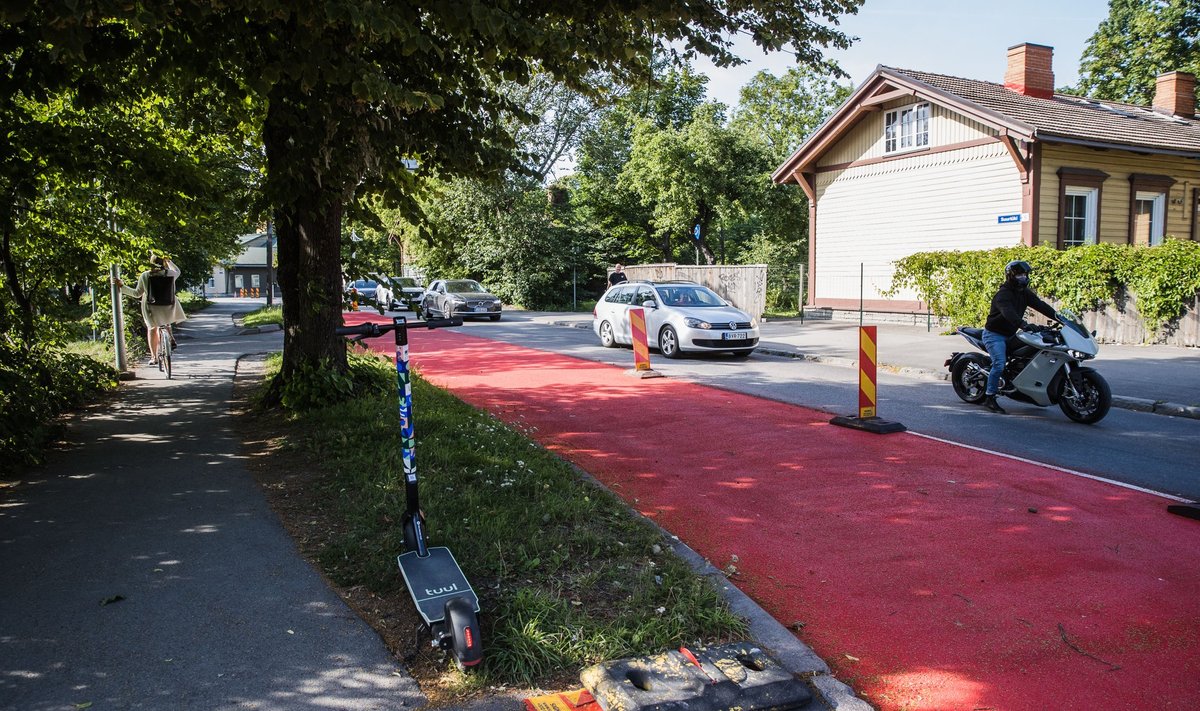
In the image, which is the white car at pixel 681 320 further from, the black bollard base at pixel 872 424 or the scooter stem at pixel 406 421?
the scooter stem at pixel 406 421

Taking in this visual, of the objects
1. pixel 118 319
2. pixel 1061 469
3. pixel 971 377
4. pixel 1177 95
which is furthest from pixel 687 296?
pixel 1177 95

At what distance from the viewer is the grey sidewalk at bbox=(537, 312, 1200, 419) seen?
10.5 metres

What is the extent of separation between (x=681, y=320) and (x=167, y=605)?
12.4 meters

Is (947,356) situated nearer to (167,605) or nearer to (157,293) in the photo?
(157,293)

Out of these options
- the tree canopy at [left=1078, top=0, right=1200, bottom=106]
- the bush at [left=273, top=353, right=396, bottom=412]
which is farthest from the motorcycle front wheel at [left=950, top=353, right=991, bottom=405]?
the tree canopy at [left=1078, top=0, right=1200, bottom=106]

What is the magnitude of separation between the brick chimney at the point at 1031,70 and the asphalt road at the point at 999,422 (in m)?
15.5

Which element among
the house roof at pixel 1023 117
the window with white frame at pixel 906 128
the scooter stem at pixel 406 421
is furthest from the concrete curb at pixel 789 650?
the window with white frame at pixel 906 128

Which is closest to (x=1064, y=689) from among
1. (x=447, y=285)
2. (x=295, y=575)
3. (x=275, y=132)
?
(x=295, y=575)

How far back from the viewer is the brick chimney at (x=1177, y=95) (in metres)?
29.0

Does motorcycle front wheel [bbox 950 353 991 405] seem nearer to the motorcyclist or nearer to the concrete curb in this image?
the motorcyclist

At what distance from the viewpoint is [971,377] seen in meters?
10.5

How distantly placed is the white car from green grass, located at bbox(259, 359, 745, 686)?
27.9 ft

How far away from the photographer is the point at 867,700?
→ 11.5 feet

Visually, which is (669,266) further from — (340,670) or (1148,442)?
(340,670)
